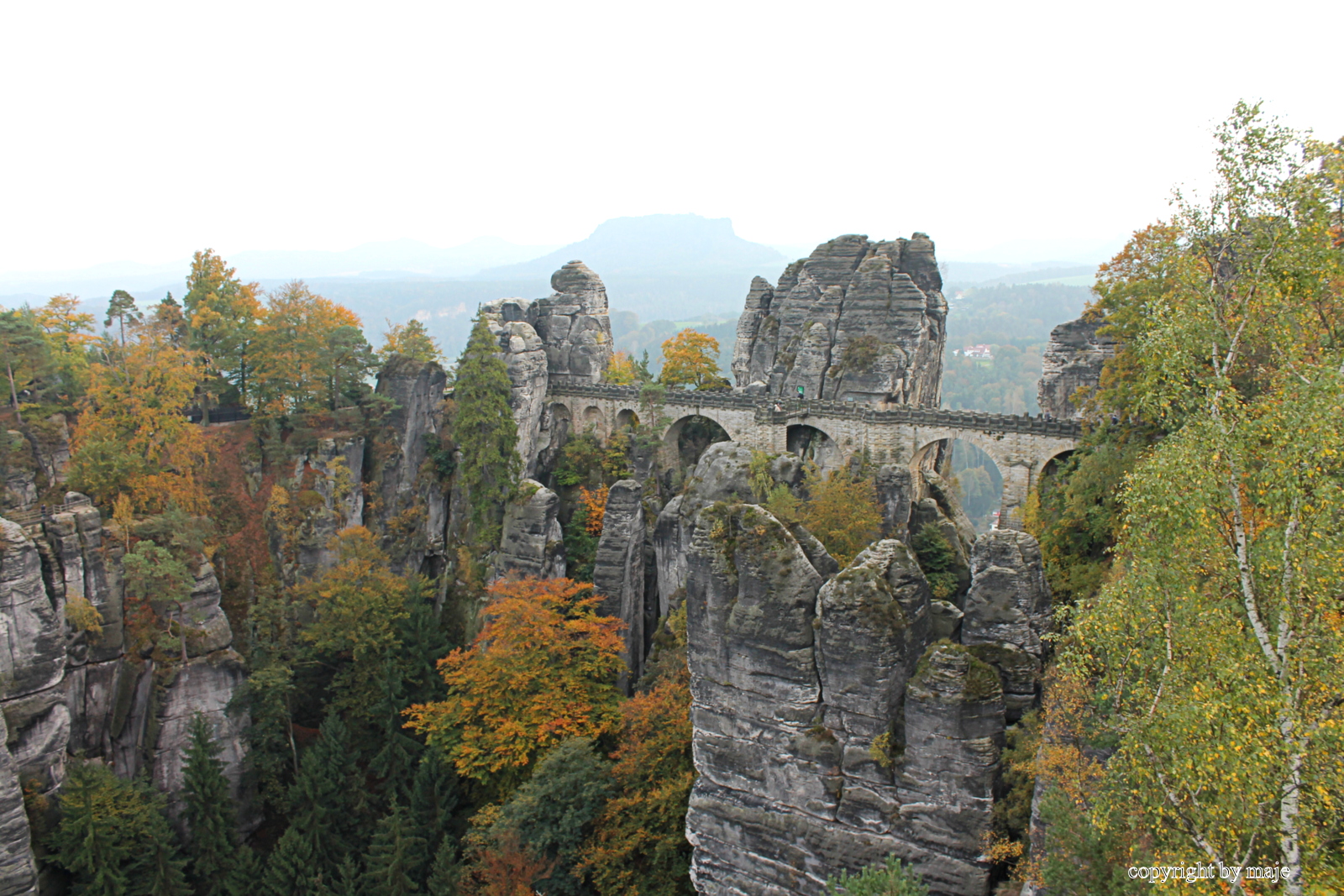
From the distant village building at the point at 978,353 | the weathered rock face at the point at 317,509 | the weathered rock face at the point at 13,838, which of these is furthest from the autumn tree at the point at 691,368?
the distant village building at the point at 978,353

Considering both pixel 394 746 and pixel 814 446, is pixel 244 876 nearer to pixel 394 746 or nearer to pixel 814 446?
pixel 394 746

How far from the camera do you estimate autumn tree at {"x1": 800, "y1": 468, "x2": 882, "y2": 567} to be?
2448 cm

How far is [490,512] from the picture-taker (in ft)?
117

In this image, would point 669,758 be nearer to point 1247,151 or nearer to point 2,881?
point 1247,151

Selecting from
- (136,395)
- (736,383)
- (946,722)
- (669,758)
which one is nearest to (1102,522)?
(946,722)

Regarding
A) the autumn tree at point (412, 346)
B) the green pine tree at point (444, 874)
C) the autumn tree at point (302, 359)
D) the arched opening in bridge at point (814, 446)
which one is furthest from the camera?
the autumn tree at point (412, 346)

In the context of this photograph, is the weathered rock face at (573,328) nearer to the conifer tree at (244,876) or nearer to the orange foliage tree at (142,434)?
the orange foliage tree at (142,434)

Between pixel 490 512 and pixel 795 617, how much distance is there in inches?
855

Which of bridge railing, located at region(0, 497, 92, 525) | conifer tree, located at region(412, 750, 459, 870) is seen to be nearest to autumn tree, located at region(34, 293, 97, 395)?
bridge railing, located at region(0, 497, 92, 525)

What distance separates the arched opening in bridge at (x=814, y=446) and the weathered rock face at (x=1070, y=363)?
938cm

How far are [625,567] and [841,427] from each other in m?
12.8

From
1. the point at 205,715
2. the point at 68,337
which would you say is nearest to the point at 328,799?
the point at 205,715

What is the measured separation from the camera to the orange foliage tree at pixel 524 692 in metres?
25.4

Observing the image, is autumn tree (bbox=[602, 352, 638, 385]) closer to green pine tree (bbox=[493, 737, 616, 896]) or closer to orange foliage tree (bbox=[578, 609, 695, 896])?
orange foliage tree (bbox=[578, 609, 695, 896])
